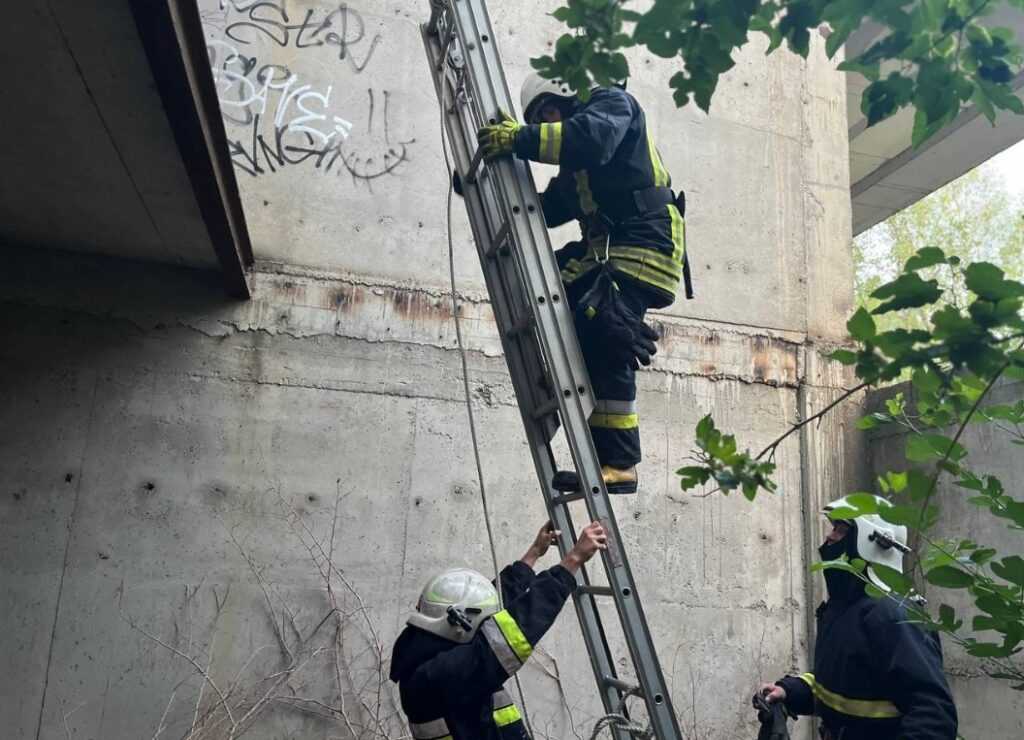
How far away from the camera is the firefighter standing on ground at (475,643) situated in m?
2.69

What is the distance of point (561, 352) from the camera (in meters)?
2.74

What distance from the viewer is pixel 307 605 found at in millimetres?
4594

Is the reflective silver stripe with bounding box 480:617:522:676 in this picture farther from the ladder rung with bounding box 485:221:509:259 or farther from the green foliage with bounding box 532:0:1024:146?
the green foliage with bounding box 532:0:1024:146

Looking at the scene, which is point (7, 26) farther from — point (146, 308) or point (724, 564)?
point (724, 564)

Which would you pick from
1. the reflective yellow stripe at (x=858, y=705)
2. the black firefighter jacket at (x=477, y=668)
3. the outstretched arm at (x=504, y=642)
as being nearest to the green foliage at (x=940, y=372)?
the outstretched arm at (x=504, y=642)

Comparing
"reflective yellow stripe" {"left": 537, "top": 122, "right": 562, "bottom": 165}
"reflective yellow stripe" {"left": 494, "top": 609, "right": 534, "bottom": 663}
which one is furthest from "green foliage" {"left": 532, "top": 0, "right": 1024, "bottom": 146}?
"reflective yellow stripe" {"left": 494, "top": 609, "right": 534, "bottom": 663}

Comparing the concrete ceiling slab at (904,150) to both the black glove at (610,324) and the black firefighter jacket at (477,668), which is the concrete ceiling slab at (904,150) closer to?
the black glove at (610,324)

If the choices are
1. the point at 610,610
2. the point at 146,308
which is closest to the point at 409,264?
the point at 146,308

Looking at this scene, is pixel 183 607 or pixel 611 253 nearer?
pixel 611 253

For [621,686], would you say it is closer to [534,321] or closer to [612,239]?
[534,321]

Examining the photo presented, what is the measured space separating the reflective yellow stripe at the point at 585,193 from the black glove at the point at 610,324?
0.25 meters

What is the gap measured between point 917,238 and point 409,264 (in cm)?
1605

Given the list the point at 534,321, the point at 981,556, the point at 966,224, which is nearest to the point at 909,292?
the point at 981,556

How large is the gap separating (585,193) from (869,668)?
6.42ft
